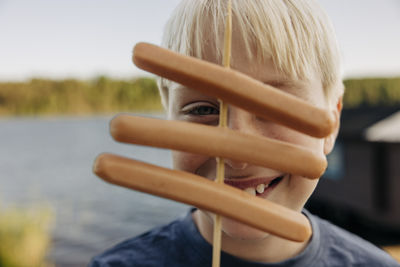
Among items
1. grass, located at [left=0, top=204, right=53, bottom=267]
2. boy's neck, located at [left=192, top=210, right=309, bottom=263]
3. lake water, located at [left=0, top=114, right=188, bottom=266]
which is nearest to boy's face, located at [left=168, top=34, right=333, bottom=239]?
boy's neck, located at [left=192, top=210, right=309, bottom=263]

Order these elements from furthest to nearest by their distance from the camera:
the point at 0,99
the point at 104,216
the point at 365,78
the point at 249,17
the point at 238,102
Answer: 1. the point at 365,78
2. the point at 0,99
3. the point at 104,216
4. the point at 249,17
5. the point at 238,102

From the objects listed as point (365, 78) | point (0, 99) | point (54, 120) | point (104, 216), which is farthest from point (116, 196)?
point (54, 120)

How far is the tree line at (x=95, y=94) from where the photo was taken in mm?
33781

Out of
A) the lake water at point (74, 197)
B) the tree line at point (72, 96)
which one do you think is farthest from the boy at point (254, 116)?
the tree line at point (72, 96)

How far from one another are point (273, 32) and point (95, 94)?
36.6 m

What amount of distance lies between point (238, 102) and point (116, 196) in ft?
92.9

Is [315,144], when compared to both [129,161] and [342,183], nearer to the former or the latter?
[129,161]

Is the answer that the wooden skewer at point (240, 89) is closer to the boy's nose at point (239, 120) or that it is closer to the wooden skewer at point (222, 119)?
the wooden skewer at point (222, 119)

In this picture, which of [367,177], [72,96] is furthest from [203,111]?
[72,96]

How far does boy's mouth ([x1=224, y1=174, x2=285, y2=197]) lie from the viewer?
4.83 ft

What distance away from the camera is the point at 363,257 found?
1823 mm

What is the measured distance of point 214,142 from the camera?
1012mm

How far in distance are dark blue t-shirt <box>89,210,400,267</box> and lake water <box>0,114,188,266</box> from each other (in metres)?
2.38

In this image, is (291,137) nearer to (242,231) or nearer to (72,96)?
(242,231)
